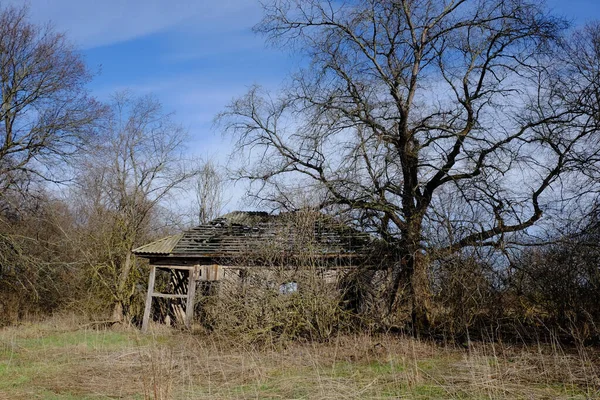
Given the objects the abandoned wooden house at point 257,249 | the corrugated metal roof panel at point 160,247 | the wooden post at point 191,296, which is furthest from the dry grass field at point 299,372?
the corrugated metal roof panel at point 160,247

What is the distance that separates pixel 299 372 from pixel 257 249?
478cm

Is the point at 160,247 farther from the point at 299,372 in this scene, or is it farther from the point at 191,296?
the point at 299,372

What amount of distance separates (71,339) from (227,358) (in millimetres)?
7077

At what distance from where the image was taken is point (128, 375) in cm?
938

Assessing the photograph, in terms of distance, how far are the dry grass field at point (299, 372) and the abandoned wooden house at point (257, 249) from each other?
1.98 metres

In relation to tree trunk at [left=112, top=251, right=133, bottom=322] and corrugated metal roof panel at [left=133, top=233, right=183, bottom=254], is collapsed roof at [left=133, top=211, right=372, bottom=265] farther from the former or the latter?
tree trunk at [left=112, top=251, right=133, bottom=322]

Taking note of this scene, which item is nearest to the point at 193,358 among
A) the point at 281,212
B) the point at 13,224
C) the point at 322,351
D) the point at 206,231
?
the point at 322,351

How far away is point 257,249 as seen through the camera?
14.0 metres

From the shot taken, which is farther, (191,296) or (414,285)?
(191,296)

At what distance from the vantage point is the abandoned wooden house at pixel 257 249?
13.6 m

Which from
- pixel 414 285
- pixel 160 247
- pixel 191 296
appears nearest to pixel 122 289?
pixel 160 247

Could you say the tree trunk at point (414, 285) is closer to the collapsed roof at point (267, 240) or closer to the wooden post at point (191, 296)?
the collapsed roof at point (267, 240)

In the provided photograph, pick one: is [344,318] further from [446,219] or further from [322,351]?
[446,219]

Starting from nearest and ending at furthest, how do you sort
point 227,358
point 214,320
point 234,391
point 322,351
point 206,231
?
point 234,391 → point 227,358 → point 322,351 → point 214,320 → point 206,231
